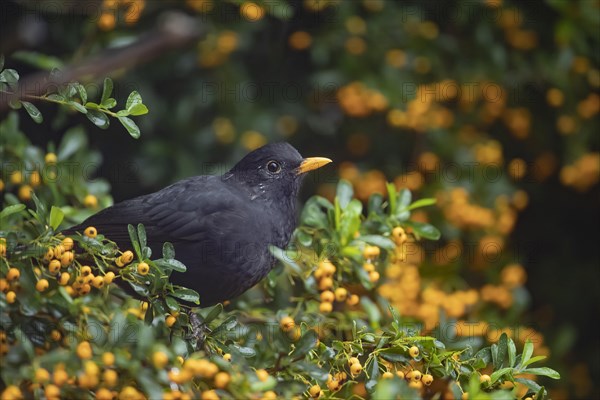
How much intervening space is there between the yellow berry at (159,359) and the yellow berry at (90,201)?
1.69m

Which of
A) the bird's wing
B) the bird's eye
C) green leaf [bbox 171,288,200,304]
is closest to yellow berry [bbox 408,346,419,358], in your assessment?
green leaf [bbox 171,288,200,304]

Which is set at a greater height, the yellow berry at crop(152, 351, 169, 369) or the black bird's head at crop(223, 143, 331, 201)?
the yellow berry at crop(152, 351, 169, 369)

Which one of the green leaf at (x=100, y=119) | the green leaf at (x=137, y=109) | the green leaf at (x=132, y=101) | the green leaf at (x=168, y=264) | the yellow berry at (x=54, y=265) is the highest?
the green leaf at (x=132, y=101)

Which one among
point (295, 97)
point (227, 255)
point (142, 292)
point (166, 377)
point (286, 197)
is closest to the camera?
point (166, 377)

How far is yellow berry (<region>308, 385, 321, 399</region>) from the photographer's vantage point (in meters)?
2.71

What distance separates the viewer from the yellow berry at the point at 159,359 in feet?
7.46

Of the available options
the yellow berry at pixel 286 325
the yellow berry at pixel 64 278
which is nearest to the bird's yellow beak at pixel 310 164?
the yellow berry at pixel 286 325

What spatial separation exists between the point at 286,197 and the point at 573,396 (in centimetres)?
272

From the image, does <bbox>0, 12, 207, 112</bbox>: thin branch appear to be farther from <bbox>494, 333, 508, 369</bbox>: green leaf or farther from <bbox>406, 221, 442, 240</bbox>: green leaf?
<bbox>494, 333, 508, 369</bbox>: green leaf

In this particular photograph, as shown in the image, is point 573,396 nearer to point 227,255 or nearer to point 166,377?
point 227,255

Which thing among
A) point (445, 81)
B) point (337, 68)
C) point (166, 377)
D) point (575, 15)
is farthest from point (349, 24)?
point (166, 377)

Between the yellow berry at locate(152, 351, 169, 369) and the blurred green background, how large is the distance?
105 inches

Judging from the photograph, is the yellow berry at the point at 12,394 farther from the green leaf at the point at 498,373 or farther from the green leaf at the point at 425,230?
the green leaf at the point at 425,230

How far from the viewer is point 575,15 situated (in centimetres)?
502
